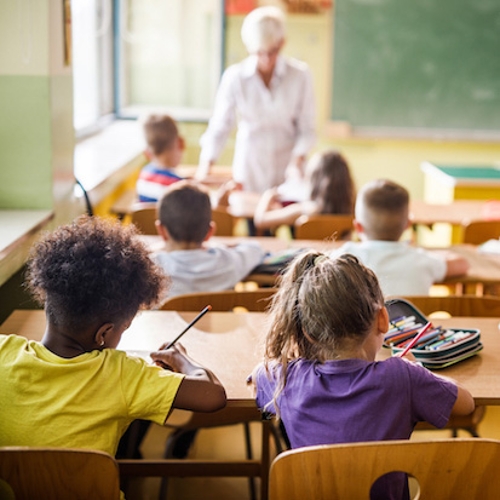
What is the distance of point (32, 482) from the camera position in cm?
123

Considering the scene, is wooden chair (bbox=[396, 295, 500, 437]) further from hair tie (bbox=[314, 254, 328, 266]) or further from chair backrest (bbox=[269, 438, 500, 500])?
chair backrest (bbox=[269, 438, 500, 500])

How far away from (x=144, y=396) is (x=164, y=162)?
260 centimetres

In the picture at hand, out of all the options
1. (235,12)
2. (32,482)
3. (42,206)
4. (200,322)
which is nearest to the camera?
(32,482)

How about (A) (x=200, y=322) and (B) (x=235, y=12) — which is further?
(B) (x=235, y=12)

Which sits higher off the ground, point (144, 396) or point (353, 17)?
point (353, 17)

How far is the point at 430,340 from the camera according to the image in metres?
1.88

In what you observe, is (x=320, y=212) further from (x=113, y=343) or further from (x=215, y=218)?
(x=113, y=343)

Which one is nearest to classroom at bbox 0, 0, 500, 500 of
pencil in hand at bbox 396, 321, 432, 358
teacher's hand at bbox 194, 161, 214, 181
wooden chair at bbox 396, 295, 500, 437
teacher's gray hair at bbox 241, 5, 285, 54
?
teacher's hand at bbox 194, 161, 214, 181

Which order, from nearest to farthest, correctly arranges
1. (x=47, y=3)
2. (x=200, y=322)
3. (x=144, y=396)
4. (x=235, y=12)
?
(x=144, y=396), (x=200, y=322), (x=47, y=3), (x=235, y=12)

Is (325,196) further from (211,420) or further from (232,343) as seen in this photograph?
(232,343)

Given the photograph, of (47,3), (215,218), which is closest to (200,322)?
(47,3)

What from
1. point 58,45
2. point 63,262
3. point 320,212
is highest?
point 58,45

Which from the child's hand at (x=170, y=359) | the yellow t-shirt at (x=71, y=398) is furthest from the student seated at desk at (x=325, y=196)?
the yellow t-shirt at (x=71, y=398)

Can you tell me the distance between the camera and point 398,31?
5875 mm
